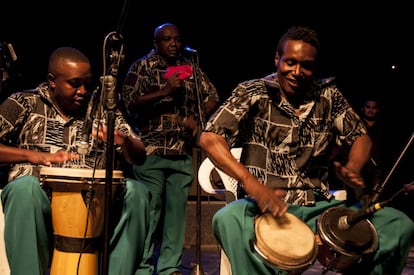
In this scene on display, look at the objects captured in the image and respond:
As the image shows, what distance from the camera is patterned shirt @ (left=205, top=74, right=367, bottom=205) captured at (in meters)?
3.35

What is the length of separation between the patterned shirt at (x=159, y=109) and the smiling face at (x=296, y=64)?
1.45m

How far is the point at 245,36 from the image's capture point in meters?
8.09

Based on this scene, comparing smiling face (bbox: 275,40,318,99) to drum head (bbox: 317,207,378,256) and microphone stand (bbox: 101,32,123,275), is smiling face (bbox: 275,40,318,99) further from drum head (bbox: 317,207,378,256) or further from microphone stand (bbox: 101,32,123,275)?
microphone stand (bbox: 101,32,123,275)

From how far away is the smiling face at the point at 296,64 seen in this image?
335 centimetres

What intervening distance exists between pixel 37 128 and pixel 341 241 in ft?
6.79

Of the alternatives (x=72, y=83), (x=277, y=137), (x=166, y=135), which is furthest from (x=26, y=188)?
(x=166, y=135)

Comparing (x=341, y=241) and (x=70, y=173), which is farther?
(x=70, y=173)

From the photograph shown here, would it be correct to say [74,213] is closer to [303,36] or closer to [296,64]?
[296,64]

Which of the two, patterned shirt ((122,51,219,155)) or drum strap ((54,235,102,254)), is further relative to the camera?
patterned shirt ((122,51,219,155))

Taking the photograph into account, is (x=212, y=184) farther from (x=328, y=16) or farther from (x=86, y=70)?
(x=328, y=16)

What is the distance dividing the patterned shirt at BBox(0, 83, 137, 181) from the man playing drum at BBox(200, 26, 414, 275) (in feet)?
3.16

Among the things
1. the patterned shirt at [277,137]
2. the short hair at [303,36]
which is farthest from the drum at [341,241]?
the short hair at [303,36]

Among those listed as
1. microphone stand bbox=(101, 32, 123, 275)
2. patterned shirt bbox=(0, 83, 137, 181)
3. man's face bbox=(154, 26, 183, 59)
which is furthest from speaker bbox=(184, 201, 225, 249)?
microphone stand bbox=(101, 32, 123, 275)

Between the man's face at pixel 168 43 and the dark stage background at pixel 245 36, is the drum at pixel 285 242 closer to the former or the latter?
the man's face at pixel 168 43
